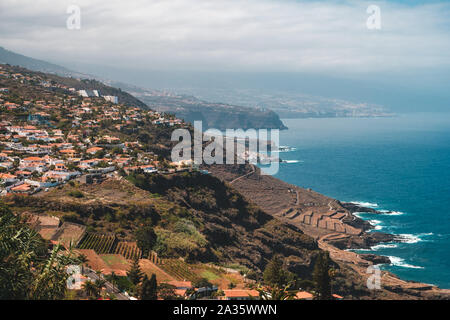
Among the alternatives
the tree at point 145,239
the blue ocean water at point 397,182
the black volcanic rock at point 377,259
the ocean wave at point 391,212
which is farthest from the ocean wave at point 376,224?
the tree at point 145,239

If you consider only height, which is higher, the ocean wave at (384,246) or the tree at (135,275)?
the tree at (135,275)

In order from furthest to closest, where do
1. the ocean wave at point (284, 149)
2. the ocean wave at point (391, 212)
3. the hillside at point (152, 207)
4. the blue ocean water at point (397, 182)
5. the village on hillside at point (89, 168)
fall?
1. the ocean wave at point (284, 149)
2. the ocean wave at point (391, 212)
3. the blue ocean water at point (397, 182)
4. the hillside at point (152, 207)
5. the village on hillside at point (89, 168)

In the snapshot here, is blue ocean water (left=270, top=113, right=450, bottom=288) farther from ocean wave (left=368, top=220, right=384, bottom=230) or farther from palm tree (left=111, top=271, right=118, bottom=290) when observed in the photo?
palm tree (left=111, top=271, right=118, bottom=290)

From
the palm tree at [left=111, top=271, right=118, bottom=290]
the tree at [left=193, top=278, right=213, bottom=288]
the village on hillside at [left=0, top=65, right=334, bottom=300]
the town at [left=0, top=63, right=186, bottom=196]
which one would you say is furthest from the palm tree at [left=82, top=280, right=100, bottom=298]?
the town at [left=0, top=63, right=186, bottom=196]

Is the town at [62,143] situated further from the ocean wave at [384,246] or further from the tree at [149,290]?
the ocean wave at [384,246]

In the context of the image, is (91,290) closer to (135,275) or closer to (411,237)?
(135,275)
